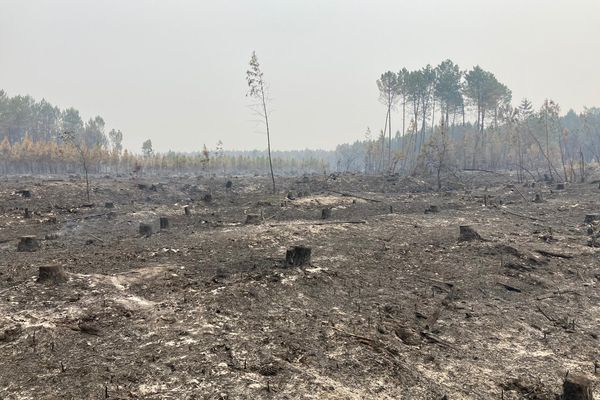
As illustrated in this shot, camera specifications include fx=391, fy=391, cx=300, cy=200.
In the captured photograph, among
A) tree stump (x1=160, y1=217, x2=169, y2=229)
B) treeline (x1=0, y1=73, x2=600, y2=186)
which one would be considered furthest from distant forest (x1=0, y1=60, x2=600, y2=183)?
tree stump (x1=160, y1=217, x2=169, y2=229)

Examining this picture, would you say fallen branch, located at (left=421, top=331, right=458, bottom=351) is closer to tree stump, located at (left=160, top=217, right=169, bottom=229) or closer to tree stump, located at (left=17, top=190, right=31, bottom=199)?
tree stump, located at (left=160, top=217, right=169, bottom=229)

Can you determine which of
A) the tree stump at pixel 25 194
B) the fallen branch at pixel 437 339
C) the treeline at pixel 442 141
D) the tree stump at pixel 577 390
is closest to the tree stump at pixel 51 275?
the fallen branch at pixel 437 339

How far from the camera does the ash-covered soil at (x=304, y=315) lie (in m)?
6.21

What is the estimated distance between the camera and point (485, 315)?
9312 mm

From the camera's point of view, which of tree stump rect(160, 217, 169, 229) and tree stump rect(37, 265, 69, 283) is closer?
tree stump rect(37, 265, 69, 283)

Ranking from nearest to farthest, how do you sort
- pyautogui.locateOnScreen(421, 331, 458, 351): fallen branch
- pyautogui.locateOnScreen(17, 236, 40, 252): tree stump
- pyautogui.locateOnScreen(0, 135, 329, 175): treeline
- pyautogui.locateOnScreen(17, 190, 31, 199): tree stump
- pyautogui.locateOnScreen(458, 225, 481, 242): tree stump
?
pyautogui.locateOnScreen(421, 331, 458, 351): fallen branch → pyautogui.locateOnScreen(17, 236, 40, 252): tree stump → pyautogui.locateOnScreen(458, 225, 481, 242): tree stump → pyautogui.locateOnScreen(17, 190, 31, 199): tree stump → pyautogui.locateOnScreen(0, 135, 329, 175): treeline

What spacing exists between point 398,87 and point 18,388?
247 ft

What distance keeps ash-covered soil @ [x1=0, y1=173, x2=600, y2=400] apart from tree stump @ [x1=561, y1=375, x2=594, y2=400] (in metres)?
0.59

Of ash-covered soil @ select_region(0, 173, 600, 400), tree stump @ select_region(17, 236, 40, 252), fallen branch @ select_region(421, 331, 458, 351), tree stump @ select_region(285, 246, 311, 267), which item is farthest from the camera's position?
tree stump @ select_region(17, 236, 40, 252)

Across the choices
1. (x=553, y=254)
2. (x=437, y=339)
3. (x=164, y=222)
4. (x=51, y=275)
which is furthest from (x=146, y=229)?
(x=553, y=254)

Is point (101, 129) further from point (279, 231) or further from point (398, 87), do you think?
point (279, 231)

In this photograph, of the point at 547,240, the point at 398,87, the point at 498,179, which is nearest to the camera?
the point at 547,240

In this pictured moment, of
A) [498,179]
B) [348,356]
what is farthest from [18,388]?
[498,179]

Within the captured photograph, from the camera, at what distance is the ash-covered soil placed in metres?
6.21
